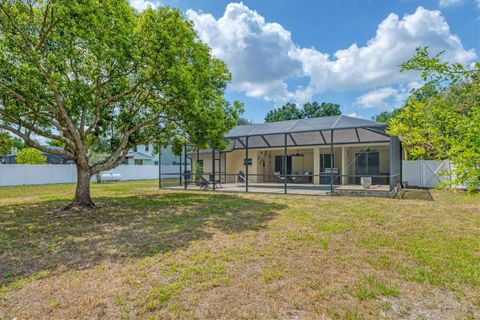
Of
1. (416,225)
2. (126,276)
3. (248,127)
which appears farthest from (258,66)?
(126,276)

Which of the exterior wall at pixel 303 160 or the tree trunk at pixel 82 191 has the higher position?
the exterior wall at pixel 303 160

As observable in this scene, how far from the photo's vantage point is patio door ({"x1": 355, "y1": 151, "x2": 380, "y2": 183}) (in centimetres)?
1667

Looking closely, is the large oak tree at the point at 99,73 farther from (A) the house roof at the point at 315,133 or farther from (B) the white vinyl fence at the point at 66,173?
(B) the white vinyl fence at the point at 66,173

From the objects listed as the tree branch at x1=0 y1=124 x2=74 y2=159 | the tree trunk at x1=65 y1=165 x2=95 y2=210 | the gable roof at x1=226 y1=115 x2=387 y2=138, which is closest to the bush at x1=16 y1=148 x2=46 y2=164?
the gable roof at x1=226 y1=115 x2=387 y2=138

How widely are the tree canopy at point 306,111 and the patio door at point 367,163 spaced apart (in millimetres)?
25541

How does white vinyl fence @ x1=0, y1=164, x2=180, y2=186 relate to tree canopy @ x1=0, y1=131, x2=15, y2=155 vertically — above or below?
below

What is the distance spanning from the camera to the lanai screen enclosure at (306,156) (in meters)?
15.6

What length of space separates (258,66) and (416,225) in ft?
47.0

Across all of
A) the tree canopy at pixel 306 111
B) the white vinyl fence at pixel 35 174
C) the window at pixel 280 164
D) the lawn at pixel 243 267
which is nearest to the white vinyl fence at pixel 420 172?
the window at pixel 280 164

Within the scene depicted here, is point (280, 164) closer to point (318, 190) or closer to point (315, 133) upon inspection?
point (315, 133)

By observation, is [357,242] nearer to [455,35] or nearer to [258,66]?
[455,35]

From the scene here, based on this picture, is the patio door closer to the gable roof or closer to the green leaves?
the gable roof

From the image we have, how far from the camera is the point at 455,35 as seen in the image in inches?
322

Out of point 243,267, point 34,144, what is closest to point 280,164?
point 34,144
